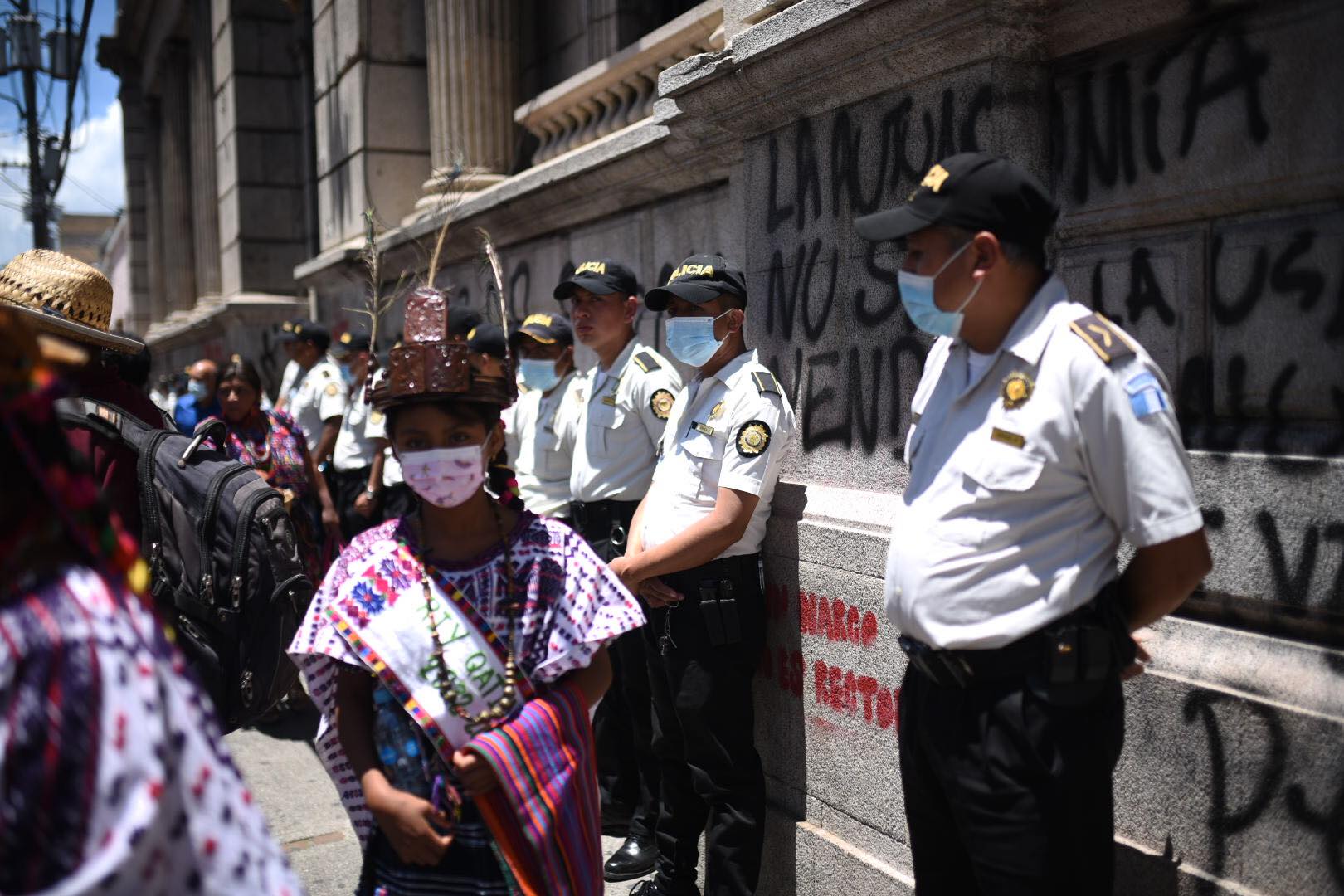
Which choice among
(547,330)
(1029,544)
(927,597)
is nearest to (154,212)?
(547,330)

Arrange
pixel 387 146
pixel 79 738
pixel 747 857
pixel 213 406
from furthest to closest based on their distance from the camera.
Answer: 1. pixel 387 146
2. pixel 213 406
3. pixel 747 857
4. pixel 79 738

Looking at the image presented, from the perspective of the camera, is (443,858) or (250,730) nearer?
(443,858)

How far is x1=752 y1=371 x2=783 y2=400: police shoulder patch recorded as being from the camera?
386 centimetres

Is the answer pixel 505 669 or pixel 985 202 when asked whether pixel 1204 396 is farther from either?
pixel 505 669

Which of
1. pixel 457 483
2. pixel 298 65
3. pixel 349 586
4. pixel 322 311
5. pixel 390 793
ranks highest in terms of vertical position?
pixel 298 65

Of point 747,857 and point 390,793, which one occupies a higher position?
point 390,793

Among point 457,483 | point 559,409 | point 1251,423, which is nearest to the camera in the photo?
point 457,483

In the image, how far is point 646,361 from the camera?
4.80 m

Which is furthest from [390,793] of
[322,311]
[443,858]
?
[322,311]

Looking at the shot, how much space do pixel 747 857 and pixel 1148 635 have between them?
5.07 feet

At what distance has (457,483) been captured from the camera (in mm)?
2516

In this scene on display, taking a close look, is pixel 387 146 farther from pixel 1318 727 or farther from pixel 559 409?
pixel 1318 727

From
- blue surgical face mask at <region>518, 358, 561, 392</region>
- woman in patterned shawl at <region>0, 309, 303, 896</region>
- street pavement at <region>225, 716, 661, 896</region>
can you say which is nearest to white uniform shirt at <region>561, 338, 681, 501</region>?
blue surgical face mask at <region>518, 358, 561, 392</region>

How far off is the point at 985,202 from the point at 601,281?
8.49 ft
